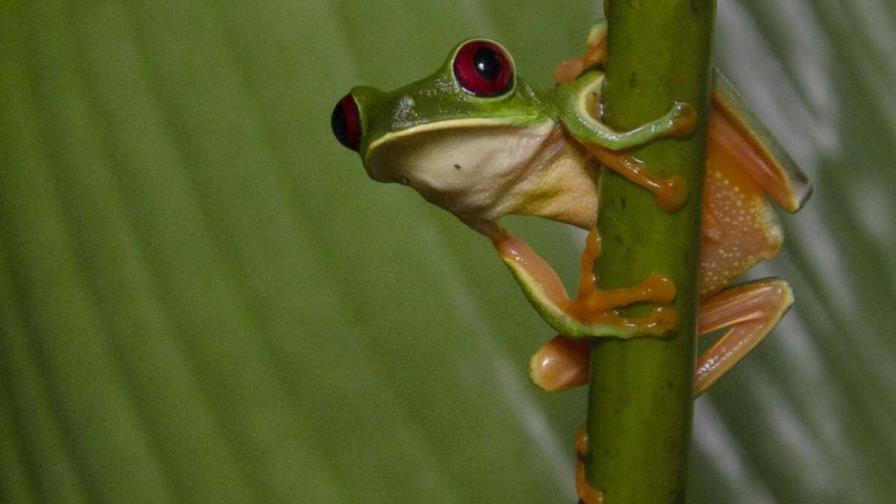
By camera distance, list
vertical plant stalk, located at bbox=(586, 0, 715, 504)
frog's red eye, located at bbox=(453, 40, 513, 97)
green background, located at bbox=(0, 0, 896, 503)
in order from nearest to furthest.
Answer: vertical plant stalk, located at bbox=(586, 0, 715, 504), frog's red eye, located at bbox=(453, 40, 513, 97), green background, located at bbox=(0, 0, 896, 503)

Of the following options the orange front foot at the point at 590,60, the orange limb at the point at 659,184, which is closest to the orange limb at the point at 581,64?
the orange front foot at the point at 590,60

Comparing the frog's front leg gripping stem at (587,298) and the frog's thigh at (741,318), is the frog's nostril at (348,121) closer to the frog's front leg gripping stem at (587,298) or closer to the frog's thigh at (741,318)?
the frog's front leg gripping stem at (587,298)

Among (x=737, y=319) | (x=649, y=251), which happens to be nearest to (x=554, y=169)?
(x=737, y=319)

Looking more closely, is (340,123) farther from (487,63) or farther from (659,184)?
(659,184)

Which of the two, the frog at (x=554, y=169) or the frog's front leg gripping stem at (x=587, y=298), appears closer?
the frog's front leg gripping stem at (x=587, y=298)

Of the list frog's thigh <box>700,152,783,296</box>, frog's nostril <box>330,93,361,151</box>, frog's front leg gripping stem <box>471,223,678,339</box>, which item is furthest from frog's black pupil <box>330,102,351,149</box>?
frog's thigh <box>700,152,783,296</box>

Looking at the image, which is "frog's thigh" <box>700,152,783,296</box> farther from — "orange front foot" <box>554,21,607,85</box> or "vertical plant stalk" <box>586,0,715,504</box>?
"vertical plant stalk" <box>586,0,715,504</box>

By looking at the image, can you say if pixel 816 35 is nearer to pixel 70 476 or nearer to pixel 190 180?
pixel 190 180
